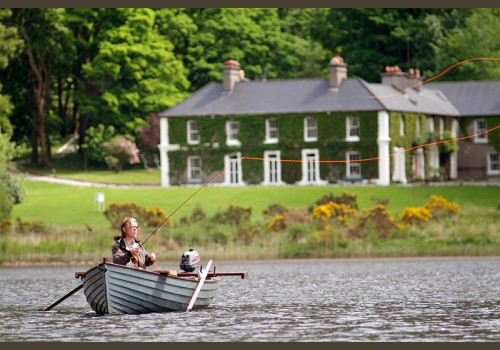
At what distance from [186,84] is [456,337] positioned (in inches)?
2924

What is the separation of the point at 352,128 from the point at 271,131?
17.7 ft

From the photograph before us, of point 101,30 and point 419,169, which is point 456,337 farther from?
point 101,30

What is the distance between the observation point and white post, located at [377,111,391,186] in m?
84.0

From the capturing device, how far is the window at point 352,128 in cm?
8612

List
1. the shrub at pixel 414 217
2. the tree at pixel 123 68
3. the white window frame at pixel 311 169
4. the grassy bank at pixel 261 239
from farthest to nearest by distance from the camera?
the tree at pixel 123 68 → the white window frame at pixel 311 169 → the shrub at pixel 414 217 → the grassy bank at pixel 261 239

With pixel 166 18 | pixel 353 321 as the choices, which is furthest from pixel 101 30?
pixel 353 321

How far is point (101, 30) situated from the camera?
331 ft

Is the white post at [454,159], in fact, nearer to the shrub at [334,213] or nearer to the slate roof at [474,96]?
the slate roof at [474,96]

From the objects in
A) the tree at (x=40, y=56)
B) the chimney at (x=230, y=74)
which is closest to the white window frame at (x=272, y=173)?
the chimney at (x=230, y=74)

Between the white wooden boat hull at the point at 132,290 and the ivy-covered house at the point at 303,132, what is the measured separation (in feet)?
170

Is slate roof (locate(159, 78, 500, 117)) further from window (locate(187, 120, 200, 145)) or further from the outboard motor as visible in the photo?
the outboard motor

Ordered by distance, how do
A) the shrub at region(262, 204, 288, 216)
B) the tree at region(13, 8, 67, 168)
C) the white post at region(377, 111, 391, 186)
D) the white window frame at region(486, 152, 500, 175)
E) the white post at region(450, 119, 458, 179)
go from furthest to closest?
the tree at region(13, 8, 67, 168) < the white post at region(450, 119, 458, 179) < the white window frame at region(486, 152, 500, 175) < the white post at region(377, 111, 391, 186) < the shrub at region(262, 204, 288, 216)

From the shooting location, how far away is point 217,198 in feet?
248

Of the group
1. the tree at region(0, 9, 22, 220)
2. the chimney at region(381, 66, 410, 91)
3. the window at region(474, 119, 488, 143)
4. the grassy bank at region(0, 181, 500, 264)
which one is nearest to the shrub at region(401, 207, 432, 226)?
the grassy bank at region(0, 181, 500, 264)
